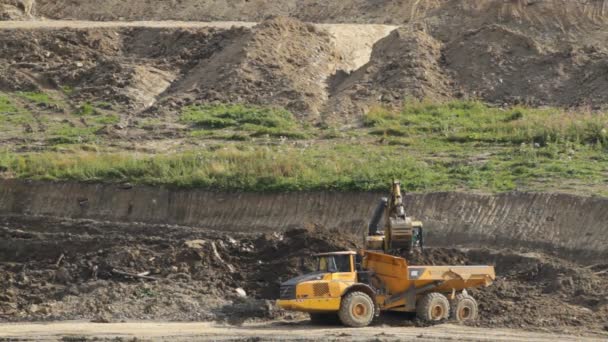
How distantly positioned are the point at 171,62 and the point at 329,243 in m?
18.8

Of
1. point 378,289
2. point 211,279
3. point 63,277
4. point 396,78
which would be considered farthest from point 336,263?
point 396,78

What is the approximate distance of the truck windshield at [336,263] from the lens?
95.4ft

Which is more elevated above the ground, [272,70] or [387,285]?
[272,70]

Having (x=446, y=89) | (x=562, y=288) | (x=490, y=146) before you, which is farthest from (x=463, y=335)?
(x=446, y=89)

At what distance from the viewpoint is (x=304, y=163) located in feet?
129

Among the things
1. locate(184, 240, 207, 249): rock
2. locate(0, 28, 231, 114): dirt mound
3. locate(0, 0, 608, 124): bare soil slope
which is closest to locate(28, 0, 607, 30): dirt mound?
locate(0, 0, 608, 124): bare soil slope

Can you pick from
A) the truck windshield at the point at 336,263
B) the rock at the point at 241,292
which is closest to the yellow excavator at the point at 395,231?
the truck windshield at the point at 336,263

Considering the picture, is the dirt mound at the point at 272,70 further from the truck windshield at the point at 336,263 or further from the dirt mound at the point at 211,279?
the truck windshield at the point at 336,263

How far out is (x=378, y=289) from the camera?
2942cm

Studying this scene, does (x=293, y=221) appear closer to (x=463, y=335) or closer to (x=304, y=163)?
(x=304, y=163)

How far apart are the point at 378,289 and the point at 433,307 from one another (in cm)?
117

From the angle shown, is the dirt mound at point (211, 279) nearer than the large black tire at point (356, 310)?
No

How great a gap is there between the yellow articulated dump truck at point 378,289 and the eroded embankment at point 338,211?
518 centimetres

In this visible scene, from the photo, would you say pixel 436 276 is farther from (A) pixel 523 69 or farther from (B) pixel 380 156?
(A) pixel 523 69
